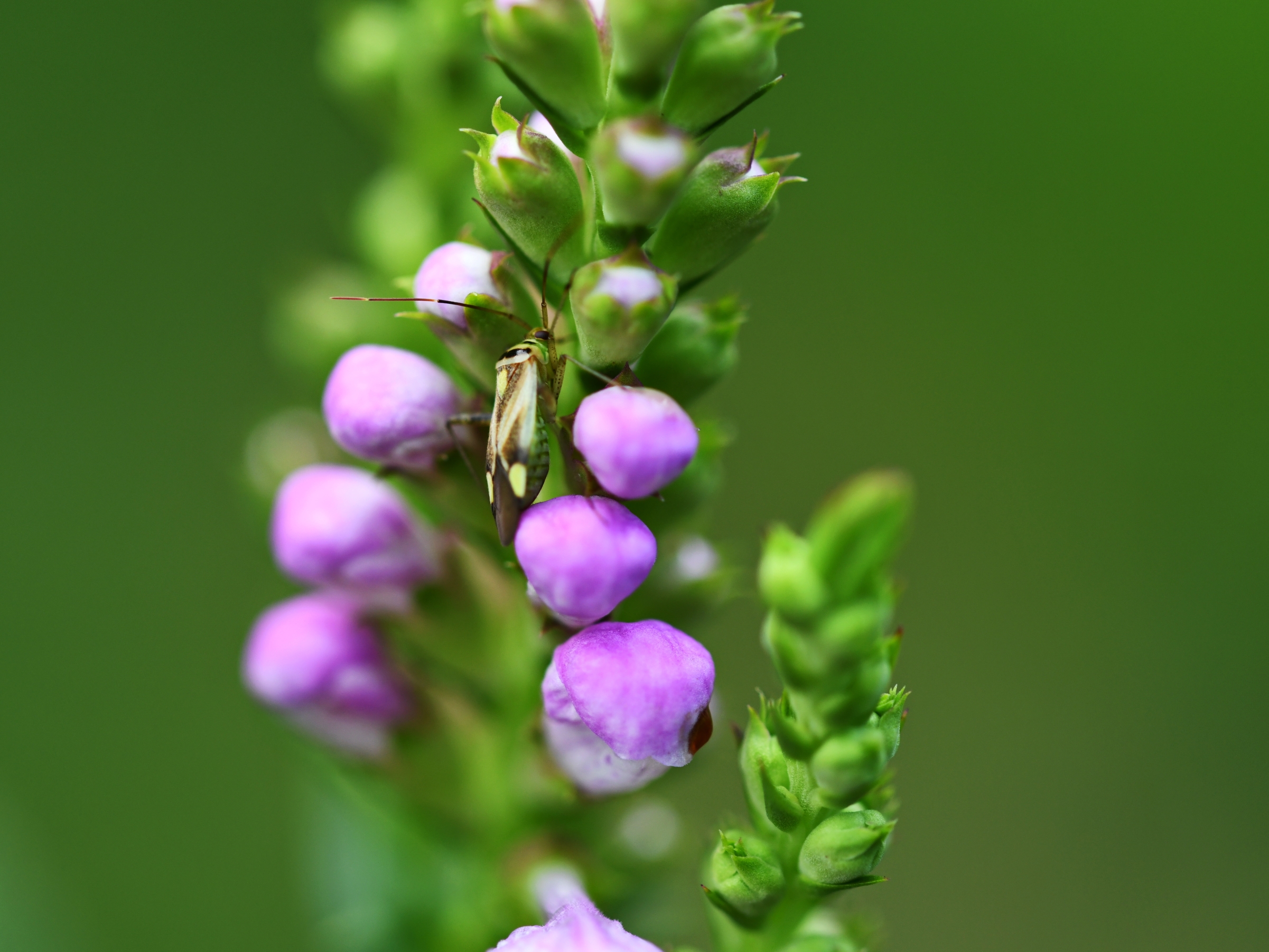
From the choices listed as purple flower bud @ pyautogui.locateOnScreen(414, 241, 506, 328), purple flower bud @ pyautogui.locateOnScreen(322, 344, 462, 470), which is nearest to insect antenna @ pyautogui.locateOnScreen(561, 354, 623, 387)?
purple flower bud @ pyautogui.locateOnScreen(414, 241, 506, 328)

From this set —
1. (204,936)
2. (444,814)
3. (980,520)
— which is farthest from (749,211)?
(980,520)

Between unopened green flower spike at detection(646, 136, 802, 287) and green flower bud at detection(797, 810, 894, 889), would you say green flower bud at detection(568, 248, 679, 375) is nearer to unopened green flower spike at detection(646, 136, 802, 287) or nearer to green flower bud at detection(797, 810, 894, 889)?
unopened green flower spike at detection(646, 136, 802, 287)

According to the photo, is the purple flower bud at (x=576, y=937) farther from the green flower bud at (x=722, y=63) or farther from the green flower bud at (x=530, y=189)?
the green flower bud at (x=722, y=63)

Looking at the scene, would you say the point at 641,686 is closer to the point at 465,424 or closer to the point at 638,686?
the point at 638,686

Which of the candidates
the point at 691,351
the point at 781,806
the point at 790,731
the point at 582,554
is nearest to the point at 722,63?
the point at 691,351

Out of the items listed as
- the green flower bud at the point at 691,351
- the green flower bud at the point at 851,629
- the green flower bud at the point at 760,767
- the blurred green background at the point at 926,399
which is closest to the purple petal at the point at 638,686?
the green flower bud at the point at 760,767
